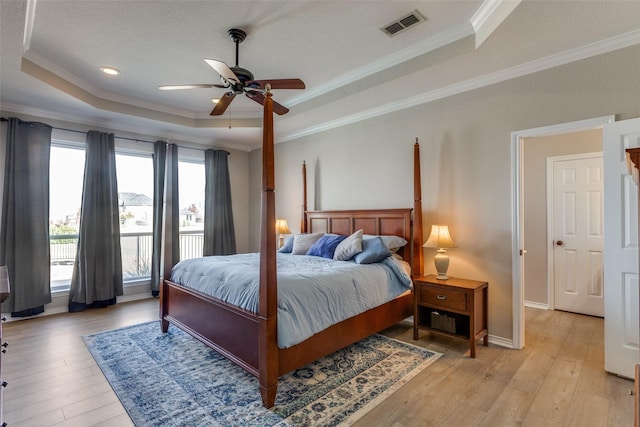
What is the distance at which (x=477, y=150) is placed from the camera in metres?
3.32

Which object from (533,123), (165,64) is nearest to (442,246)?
(533,123)

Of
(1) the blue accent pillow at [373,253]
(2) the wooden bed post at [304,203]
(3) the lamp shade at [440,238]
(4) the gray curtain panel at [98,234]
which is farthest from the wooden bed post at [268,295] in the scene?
(4) the gray curtain panel at [98,234]

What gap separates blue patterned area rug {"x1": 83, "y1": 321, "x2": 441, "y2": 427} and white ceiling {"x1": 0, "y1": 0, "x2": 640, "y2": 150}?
8.86 feet

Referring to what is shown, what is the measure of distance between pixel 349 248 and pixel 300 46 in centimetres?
209

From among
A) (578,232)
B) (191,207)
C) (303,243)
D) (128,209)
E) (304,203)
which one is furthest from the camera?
(191,207)

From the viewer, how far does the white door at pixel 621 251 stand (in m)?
2.43

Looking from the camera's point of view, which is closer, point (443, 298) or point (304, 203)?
point (443, 298)

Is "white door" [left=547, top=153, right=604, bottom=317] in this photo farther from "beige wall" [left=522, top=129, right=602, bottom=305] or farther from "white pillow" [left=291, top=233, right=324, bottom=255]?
"white pillow" [left=291, top=233, right=324, bottom=255]

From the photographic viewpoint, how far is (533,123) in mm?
2955

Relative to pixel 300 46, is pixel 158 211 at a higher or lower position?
lower

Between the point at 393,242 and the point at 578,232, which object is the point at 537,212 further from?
the point at 393,242

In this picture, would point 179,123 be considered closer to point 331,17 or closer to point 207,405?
point 331,17

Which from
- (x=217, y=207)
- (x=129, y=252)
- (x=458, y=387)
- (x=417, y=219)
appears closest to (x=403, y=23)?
(x=417, y=219)

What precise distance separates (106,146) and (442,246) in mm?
4662
